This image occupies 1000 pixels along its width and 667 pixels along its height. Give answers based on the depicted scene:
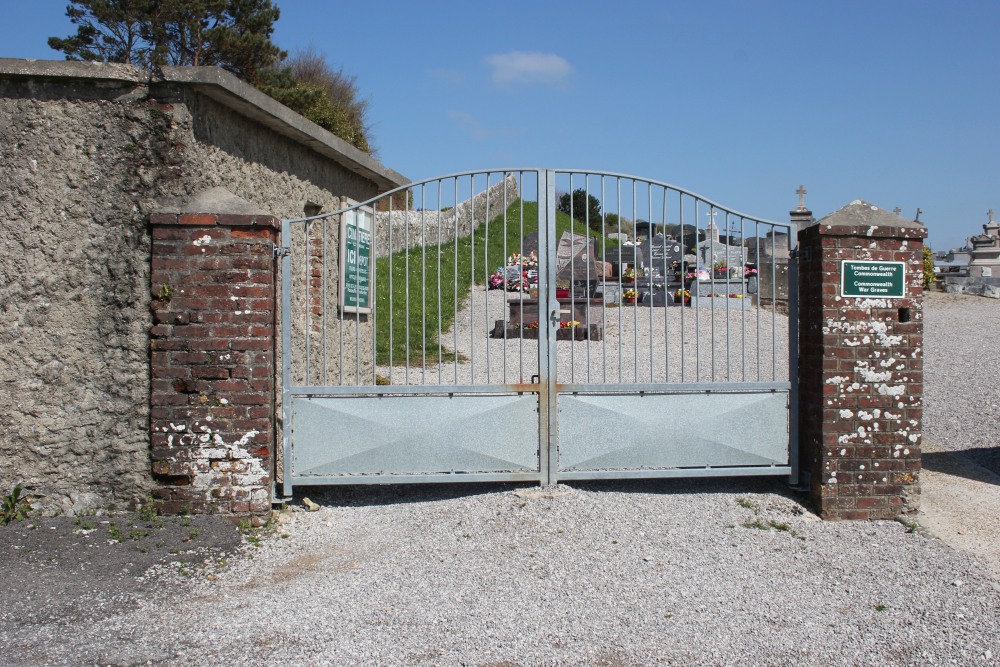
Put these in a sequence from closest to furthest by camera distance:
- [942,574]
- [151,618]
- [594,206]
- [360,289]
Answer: [151,618] < [942,574] < [360,289] < [594,206]

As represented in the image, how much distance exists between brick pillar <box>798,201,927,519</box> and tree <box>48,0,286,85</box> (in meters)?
26.2

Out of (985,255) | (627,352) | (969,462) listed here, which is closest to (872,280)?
(969,462)

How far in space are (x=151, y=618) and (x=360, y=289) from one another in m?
3.81

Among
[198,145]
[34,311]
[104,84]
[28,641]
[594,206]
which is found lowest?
[28,641]

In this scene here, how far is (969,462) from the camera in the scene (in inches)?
284

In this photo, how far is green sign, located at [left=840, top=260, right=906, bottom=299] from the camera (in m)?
5.43

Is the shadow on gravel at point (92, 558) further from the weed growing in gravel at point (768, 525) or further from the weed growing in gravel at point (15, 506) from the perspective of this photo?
the weed growing in gravel at point (768, 525)

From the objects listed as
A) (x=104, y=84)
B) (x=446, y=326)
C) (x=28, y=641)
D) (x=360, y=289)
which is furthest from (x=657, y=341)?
(x=28, y=641)

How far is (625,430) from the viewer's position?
5516 mm

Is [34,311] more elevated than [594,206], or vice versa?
[594,206]

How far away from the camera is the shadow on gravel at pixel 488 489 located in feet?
18.5

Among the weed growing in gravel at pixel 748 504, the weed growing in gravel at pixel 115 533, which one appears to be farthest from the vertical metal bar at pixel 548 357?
the weed growing in gravel at pixel 115 533

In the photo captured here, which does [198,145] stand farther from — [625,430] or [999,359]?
[999,359]

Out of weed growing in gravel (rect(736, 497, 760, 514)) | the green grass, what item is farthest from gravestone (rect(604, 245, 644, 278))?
weed growing in gravel (rect(736, 497, 760, 514))
